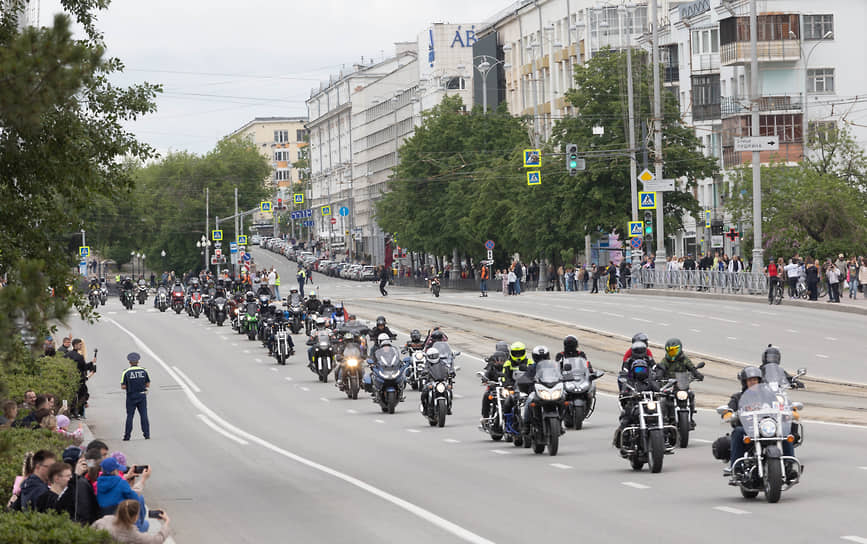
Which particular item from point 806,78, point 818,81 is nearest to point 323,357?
point 806,78

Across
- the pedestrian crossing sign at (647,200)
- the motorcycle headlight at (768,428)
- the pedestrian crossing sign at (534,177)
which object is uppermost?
the pedestrian crossing sign at (534,177)

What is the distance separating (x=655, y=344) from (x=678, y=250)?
177 ft

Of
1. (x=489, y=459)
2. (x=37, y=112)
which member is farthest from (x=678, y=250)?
(x=37, y=112)

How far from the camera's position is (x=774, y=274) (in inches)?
2005

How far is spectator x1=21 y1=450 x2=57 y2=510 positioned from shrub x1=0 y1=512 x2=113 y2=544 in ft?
6.14

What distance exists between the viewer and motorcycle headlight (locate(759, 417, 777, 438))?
49.0ft

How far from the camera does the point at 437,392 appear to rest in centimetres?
2661

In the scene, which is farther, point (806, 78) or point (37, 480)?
point (806, 78)

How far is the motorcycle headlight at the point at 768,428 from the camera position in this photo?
14930 millimetres

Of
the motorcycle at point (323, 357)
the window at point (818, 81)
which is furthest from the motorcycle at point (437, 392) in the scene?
the window at point (818, 81)

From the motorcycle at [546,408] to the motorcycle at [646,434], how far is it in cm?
170

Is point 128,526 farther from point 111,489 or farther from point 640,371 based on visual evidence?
point 640,371

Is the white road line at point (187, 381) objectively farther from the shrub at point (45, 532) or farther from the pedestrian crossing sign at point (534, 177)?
the pedestrian crossing sign at point (534, 177)

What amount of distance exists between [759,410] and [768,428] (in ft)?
0.90
